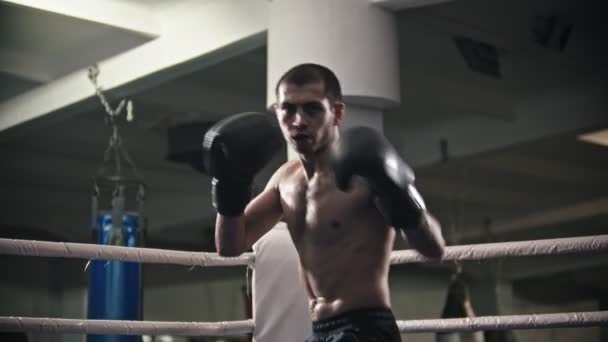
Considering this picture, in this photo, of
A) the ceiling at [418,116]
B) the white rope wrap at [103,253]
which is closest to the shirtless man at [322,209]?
the white rope wrap at [103,253]

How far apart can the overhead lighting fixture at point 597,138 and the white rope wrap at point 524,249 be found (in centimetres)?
430

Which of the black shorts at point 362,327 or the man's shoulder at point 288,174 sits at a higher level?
the man's shoulder at point 288,174

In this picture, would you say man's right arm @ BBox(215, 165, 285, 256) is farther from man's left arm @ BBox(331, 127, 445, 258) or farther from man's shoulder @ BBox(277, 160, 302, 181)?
man's left arm @ BBox(331, 127, 445, 258)

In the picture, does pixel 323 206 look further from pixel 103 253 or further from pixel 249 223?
pixel 103 253

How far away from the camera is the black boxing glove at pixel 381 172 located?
1.56m

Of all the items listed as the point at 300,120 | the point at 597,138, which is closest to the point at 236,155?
the point at 300,120

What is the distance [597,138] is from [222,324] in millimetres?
4792

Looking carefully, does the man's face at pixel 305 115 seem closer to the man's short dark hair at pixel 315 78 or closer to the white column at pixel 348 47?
the man's short dark hair at pixel 315 78

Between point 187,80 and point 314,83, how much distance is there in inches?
156

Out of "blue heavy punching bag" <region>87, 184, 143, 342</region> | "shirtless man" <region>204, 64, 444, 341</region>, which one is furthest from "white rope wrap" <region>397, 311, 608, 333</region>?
"blue heavy punching bag" <region>87, 184, 143, 342</region>

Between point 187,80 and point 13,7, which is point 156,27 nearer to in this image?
point 13,7

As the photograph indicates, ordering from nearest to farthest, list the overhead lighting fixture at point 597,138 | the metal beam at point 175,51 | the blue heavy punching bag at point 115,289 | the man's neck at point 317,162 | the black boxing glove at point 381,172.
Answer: the black boxing glove at point 381,172, the man's neck at point 317,162, the blue heavy punching bag at point 115,289, the metal beam at point 175,51, the overhead lighting fixture at point 597,138

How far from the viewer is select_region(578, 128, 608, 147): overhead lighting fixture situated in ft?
21.2

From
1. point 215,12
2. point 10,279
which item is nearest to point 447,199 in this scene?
point 10,279
